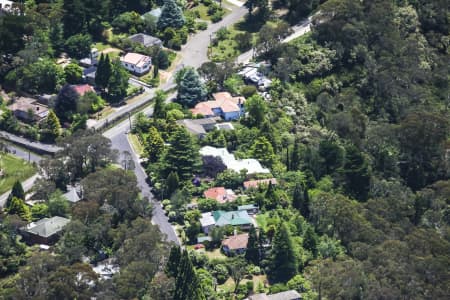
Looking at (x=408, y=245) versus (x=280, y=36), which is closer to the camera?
(x=408, y=245)

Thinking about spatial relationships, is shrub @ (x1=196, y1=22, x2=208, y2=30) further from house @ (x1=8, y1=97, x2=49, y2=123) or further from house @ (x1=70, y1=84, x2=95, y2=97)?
house @ (x1=8, y1=97, x2=49, y2=123)

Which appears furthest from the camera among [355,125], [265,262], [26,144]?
[355,125]

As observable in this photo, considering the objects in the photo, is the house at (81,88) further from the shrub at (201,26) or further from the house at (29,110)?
the shrub at (201,26)

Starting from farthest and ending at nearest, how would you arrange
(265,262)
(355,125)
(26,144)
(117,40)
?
(117,40) → (355,125) → (26,144) → (265,262)

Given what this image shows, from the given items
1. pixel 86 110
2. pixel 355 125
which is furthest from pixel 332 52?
pixel 86 110

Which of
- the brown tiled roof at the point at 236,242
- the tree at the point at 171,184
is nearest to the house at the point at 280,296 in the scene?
the brown tiled roof at the point at 236,242

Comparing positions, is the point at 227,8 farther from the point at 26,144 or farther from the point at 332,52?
the point at 26,144

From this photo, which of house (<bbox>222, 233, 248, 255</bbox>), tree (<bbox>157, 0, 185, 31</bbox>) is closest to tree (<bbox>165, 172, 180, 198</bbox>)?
house (<bbox>222, 233, 248, 255</bbox>)
